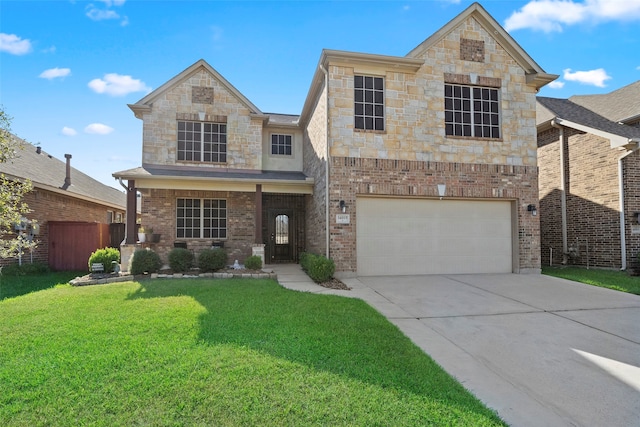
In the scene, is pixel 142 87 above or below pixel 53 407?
above

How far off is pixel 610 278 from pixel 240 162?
12670mm

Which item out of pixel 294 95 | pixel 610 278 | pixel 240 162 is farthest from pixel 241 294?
pixel 610 278

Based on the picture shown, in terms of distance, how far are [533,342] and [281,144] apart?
38.9 feet

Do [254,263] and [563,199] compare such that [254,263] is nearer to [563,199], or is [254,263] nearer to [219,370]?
[219,370]

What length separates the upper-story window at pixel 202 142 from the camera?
1284 cm

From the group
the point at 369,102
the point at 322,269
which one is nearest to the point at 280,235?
the point at 322,269

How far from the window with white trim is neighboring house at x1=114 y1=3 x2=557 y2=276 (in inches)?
19.0

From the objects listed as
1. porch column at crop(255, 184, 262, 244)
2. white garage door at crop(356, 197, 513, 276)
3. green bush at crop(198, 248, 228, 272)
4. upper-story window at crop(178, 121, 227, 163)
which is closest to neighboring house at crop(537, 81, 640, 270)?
white garage door at crop(356, 197, 513, 276)

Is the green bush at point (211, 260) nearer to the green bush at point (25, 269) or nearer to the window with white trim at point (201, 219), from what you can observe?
the window with white trim at point (201, 219)

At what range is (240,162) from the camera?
1318cm

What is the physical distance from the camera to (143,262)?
961 cm

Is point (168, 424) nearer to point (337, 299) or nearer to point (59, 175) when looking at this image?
point (337, 299)

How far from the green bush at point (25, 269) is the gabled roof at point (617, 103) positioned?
21.9m

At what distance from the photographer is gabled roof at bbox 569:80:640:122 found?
12.7m
